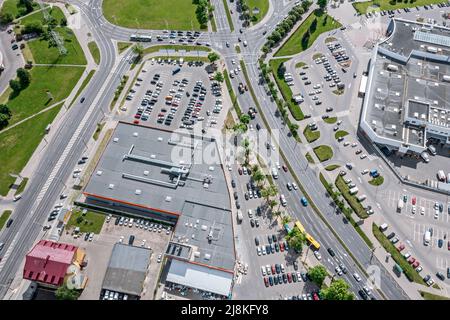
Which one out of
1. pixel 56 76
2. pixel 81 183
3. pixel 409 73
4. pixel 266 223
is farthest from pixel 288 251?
pixel 56 76

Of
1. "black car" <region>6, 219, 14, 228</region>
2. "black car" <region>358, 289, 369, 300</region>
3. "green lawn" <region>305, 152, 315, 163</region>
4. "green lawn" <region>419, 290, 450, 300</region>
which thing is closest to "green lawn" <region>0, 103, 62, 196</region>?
"black car" <region>6, 219, 14, 228</region>

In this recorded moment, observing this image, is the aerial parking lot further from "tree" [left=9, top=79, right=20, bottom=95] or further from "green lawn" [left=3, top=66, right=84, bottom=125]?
"tree" [left=9, top=79, right=20, bottom=95]

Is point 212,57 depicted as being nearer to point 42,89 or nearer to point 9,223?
point 42,89

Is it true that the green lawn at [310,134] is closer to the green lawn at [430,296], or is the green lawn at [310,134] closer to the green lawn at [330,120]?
the green lawn at [330,120]

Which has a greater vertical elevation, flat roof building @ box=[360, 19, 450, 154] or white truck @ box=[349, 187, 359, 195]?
flat roof building @ box=[360, 19, 450, 154]

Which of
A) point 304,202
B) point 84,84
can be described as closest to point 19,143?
point 84,84
